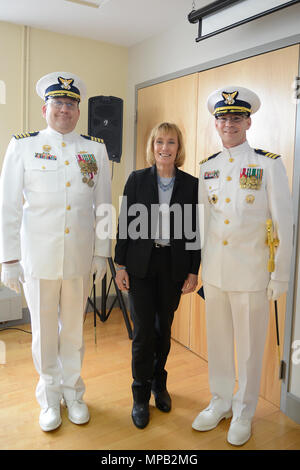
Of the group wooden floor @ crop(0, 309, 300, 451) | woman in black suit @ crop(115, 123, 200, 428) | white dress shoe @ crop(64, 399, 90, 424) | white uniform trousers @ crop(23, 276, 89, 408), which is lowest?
wooden floor @ crop(0, 309, 300, 451)

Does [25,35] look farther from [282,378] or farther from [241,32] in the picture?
[282,378]

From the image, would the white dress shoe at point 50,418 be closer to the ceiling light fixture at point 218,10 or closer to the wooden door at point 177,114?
the wooden door at point 177,114

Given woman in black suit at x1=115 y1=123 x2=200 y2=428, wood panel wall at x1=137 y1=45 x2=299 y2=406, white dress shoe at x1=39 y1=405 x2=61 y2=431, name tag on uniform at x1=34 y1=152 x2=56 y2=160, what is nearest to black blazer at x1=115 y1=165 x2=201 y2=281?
woman in black suit at x1=115 y1=123 x2=200 y2=428

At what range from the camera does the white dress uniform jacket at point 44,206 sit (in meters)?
2.02

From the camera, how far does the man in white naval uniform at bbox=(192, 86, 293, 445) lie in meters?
1.94

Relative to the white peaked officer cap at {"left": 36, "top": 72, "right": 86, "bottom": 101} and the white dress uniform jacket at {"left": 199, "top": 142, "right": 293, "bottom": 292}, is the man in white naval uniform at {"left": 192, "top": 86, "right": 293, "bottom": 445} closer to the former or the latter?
the white dress uniform jacket at {"left": 199, "top": 142, "right": 293, "bottom": 292}

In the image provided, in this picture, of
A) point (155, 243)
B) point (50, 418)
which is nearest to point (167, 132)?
point (155, 243)

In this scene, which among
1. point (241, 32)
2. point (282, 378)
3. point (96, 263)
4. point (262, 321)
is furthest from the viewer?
point (241, 32)

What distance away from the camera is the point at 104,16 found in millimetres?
3143

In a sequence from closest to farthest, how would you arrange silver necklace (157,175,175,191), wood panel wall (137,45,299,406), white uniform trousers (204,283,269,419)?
white uniform trousers (204,283,269,419)
silver necklace (157,175,175,191)
wood panel wall (137,45,299,406)

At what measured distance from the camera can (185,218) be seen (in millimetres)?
2121

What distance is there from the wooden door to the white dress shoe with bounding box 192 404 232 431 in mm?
1012
